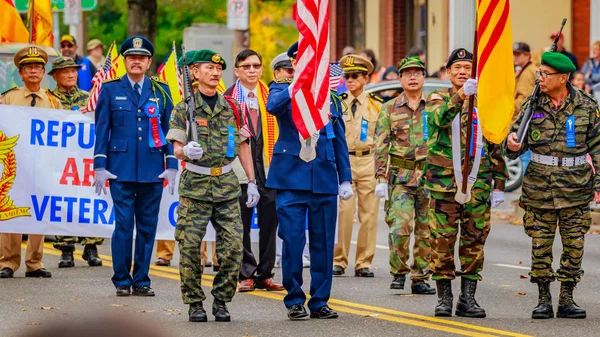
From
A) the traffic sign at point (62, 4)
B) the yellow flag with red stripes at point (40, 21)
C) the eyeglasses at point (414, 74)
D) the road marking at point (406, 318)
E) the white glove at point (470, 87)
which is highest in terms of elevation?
the traffic sign at point (62, 4)

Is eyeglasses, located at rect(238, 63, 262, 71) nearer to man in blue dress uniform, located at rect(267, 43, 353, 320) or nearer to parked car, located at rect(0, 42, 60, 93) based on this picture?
man in blue dress uniform, located at rect(267, 43, 353, 320)

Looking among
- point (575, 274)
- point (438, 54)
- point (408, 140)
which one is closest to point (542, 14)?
point (438, 54)

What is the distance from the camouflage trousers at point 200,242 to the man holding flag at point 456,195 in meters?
1.43

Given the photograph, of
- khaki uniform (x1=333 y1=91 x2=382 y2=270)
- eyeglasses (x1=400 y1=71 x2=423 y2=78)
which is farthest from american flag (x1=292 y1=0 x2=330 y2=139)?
khaki uniform (x1=333 y1=91 x2=382 y2=270)

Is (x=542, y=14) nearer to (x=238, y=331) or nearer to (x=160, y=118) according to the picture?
(x=160, y=118)

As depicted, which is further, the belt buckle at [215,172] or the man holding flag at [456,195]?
the man holding flag at [456,195]

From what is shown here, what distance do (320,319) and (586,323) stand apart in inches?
72.1

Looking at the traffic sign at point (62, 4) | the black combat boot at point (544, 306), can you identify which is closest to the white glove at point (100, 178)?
the black combat boot at point (544, 306)

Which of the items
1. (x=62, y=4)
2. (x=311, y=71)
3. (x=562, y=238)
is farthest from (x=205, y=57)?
(x=62, y=4)

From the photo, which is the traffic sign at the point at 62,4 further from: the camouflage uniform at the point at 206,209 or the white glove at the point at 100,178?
the camouflage uniform at the point at 206,209

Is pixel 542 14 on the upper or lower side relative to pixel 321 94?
upper

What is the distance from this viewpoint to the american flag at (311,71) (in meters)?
8.12

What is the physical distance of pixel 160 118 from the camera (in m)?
9.65

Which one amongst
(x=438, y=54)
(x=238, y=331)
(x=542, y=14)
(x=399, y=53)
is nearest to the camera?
(x=238, y=331)
